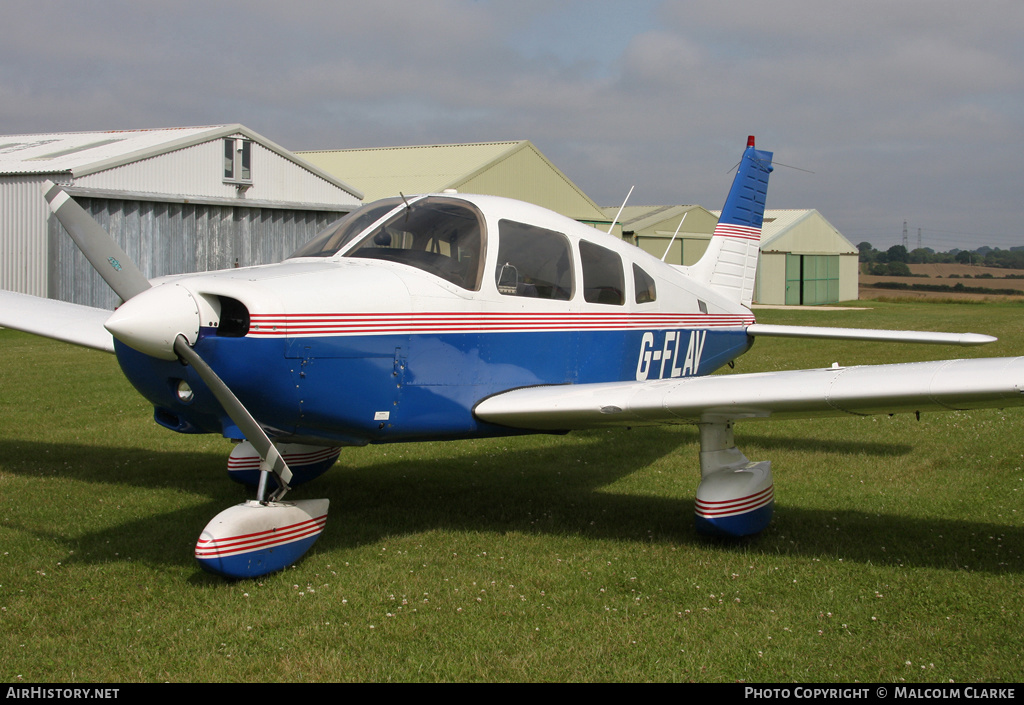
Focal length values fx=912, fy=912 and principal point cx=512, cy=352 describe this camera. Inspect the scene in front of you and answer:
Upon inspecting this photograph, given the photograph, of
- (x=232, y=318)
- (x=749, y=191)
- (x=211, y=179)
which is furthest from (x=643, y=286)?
(x=211, y=179)

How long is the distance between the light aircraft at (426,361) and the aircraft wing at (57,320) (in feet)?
5.67

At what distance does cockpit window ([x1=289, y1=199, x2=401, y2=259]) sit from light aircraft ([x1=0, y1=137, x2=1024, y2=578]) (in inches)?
0.7

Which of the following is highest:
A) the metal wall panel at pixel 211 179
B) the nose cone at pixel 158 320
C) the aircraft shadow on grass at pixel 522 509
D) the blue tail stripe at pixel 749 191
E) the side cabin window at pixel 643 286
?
the metal wall panel at pixel 211 179

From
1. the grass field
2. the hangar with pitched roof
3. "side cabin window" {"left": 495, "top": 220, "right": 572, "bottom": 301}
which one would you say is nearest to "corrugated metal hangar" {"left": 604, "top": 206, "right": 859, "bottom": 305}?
the hangar with pitched roof

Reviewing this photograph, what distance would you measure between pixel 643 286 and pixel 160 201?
18408mm

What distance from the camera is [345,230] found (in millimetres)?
6129

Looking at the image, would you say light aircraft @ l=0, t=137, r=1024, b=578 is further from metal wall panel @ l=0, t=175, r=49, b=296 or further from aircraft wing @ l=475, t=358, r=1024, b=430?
metal wall panel @ l=0, t=175, r=49, b=296

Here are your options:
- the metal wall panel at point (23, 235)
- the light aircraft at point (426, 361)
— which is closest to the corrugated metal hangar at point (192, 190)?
the metal wall panel at point (23, 235)

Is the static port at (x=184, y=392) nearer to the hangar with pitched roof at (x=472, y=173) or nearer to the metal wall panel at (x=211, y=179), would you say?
the metal wall panel at (x=211, y=179)

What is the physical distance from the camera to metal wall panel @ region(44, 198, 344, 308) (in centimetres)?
2134

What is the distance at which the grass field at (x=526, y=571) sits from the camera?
421cm

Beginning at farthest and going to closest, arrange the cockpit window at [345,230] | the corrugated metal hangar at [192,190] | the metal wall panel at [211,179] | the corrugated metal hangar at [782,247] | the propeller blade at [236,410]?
the corrugated metal hangar at [782,247]
the metal wall panel at [211,179]
the corrugated metal hangar at [192,190]
the cockpit window at [345,230]
the propeller blade at [236,410]

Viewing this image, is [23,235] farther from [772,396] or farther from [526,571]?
[772,396]
